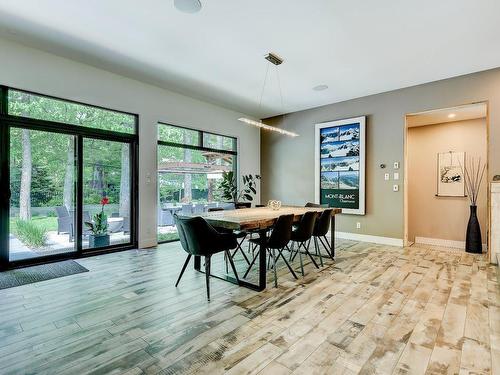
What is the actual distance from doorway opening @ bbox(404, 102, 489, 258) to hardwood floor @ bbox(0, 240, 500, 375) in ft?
7.34

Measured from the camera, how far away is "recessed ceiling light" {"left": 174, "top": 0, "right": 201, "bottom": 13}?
2.70 m

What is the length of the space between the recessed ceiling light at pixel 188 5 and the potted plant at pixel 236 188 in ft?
11.6

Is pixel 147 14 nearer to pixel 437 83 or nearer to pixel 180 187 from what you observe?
pixel 180 187

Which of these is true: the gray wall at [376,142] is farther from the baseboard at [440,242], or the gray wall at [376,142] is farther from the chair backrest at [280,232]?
the chair backrest at [280,232]

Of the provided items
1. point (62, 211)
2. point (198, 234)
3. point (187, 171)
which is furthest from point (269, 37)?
point (62, 211)

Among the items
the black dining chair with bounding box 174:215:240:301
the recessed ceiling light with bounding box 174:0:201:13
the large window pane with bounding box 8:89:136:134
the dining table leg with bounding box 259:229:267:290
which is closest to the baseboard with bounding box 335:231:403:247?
the dining table leg with bounding box 259:229:267:290

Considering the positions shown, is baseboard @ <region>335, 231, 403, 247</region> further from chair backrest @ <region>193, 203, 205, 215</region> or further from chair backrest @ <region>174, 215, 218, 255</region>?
chair backrest @ <region>174, 215, 218, 255</region>

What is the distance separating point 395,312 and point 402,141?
3.71 m

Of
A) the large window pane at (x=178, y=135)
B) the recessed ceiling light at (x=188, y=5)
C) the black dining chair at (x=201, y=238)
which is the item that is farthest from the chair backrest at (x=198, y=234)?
the large window pane at (x=178, y=135)

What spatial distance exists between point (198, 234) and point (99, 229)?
2.65 metres

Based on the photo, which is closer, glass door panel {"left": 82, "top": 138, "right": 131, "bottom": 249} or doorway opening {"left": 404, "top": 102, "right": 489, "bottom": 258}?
glass door panel {"left": 82, "top": 138, "right": 131, "bottom": 249}

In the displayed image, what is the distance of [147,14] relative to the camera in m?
2.90

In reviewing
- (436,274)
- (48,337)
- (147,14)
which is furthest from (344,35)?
(48,337)

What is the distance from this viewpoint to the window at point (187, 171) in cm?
521
